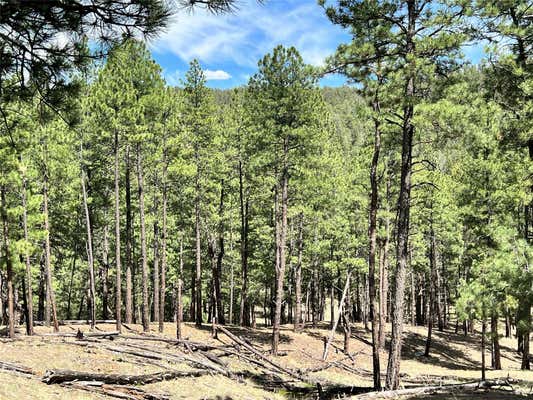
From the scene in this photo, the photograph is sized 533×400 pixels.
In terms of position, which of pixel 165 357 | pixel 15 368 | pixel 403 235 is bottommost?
pixel 165 357

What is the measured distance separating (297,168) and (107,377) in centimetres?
1230

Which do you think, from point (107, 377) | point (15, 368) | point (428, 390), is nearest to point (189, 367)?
point (107, 377)

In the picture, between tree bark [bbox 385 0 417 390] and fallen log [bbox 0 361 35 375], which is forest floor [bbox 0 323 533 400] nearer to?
→ fallen log [bbox 0 361 35 375]

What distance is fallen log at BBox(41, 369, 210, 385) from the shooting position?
11211mm

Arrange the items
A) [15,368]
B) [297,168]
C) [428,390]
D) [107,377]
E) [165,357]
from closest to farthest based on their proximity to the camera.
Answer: [15,368] < [107,377] < [428,390] < [165,357] < [297,168]

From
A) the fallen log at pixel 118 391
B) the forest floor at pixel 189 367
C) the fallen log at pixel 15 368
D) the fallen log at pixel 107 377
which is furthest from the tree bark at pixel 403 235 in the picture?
the fallen log at pixel 15 368

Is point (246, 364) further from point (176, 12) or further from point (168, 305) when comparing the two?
point (168, 305)

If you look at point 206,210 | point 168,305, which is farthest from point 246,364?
point 168,305

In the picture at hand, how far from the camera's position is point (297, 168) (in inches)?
816

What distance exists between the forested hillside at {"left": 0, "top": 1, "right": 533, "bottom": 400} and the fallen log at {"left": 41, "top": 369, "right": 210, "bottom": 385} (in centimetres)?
610

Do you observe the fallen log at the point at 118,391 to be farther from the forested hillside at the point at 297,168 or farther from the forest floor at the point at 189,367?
the forested hillside at the point at 297,168

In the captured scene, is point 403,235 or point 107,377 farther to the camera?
point 107,377

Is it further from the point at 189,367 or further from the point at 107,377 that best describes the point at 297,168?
the point at 107,377

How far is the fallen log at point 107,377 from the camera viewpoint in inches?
441
